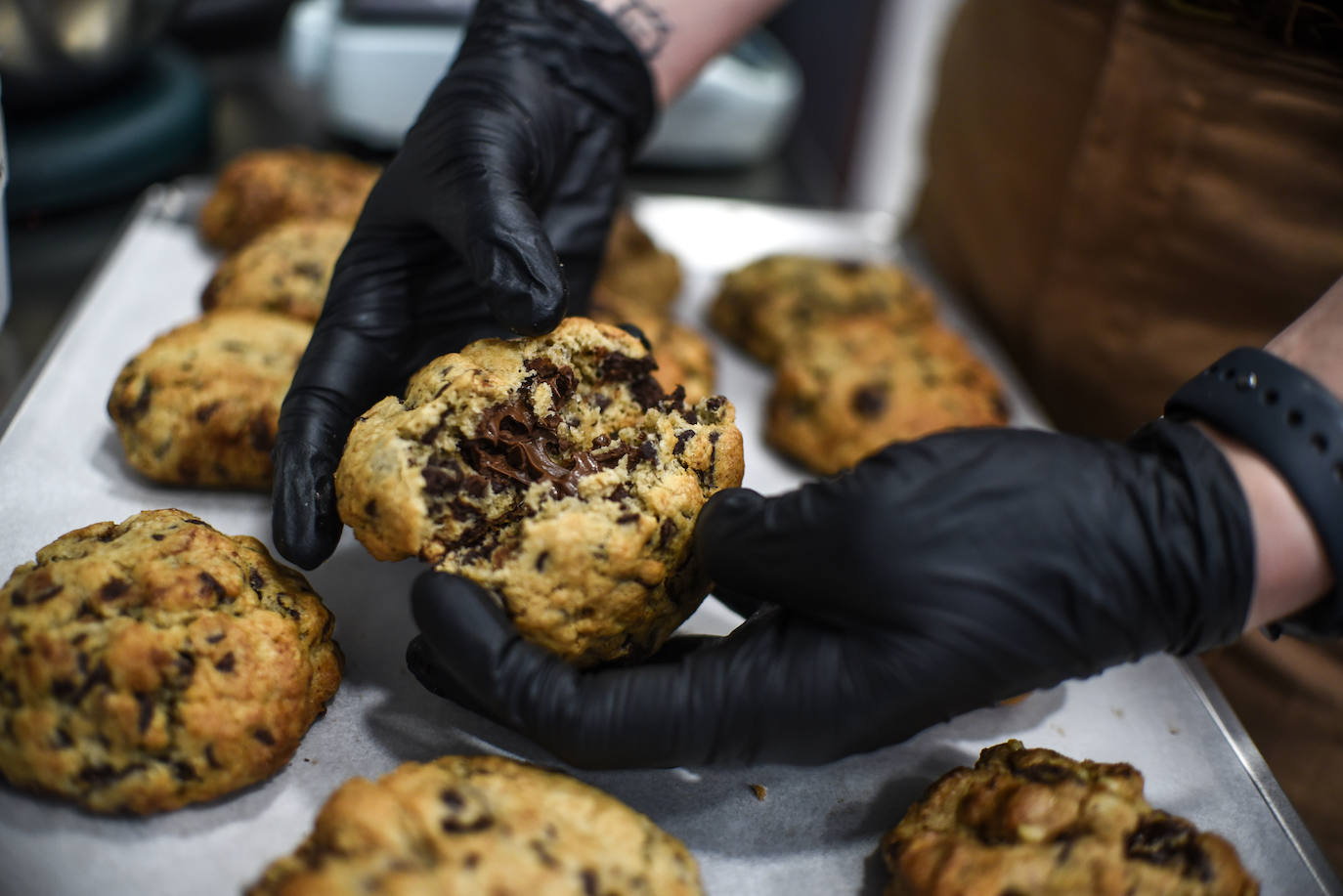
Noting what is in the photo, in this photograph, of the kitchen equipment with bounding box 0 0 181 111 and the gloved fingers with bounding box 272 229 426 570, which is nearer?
the gloved fingers with bounding box 272 229 426 570

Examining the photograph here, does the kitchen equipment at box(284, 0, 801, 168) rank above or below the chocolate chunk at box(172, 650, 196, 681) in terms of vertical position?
above

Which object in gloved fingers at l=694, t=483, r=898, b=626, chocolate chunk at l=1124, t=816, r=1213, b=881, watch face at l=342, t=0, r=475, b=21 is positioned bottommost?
chocolate chunk at l=1124, t=816, r=1213, b=881

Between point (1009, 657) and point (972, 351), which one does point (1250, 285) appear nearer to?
point (972, 351)

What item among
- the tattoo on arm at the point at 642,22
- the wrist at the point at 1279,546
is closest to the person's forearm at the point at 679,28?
the tattoo on arm at the point at 642,22

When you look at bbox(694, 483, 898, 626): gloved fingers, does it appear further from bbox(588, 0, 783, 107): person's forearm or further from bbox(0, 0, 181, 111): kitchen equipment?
bbox(0, 0, 181, 111): kitchen equipment

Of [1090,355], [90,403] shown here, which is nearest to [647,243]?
[1090,355]

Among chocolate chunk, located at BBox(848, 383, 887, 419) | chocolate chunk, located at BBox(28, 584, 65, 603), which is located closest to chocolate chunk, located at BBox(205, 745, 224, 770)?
chocolate chunk, located at BBox(28, 584, 65, 603)

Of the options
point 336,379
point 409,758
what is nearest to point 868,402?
point 336,379
